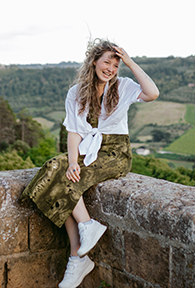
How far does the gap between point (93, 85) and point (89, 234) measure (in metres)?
0.99

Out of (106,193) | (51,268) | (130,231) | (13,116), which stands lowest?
(13,116)

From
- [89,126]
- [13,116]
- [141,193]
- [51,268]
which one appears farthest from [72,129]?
[13,116]

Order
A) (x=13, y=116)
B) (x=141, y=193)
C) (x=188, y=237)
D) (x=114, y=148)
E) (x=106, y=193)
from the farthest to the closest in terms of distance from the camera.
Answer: (x=13, y=116)
(x=114, y=148)
(x=106, y=193)
(x=141, y=193)
(x=188, y=237)

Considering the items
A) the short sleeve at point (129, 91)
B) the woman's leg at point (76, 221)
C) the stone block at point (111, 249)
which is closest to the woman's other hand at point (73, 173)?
the woman's leg at point (76, 221)

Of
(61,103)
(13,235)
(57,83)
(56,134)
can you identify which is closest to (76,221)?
(13,235)

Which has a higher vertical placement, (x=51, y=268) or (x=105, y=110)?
(x=105, y=110)

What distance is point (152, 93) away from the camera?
2086mm

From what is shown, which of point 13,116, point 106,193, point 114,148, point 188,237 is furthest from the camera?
point 13,116

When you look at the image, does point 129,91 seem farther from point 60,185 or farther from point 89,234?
point 89,234

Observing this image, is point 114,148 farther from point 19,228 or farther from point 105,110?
point 19,228

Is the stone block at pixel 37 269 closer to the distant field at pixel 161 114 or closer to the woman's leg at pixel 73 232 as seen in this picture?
the woman's leg at pixel 73 232

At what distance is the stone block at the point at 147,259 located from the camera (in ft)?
5.27

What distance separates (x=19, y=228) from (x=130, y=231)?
74 cm

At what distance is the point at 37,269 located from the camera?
7.05ft
